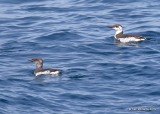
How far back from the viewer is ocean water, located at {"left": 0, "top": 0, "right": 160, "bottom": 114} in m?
22.9

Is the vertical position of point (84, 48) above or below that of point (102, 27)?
below

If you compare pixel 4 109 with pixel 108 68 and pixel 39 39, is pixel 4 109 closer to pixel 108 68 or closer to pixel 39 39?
pixel 108 68

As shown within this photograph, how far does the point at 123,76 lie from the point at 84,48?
206 inches

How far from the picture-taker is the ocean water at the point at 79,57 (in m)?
22.9

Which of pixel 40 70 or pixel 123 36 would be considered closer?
pixel 40 70

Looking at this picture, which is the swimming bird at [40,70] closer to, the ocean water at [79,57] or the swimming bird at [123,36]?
the ocean water at [79,57]

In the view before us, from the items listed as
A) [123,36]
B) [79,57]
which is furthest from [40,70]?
[123,36]

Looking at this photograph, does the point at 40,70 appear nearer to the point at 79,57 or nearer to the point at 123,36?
the point at 79,57

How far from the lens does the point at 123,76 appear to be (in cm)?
2605

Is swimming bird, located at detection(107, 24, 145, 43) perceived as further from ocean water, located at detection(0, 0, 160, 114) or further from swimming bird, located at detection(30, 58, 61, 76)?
swimming bird, located at detection(30, 58, 61, 76)

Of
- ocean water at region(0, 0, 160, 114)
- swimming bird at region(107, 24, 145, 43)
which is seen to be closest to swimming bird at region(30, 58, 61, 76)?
ocean water at region(0, 0, 160, 114)

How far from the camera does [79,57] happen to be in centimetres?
2948

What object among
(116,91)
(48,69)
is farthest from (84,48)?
(116,91)

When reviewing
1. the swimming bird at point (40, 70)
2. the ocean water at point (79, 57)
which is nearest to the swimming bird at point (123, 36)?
the ocean water at point (79, 57)
